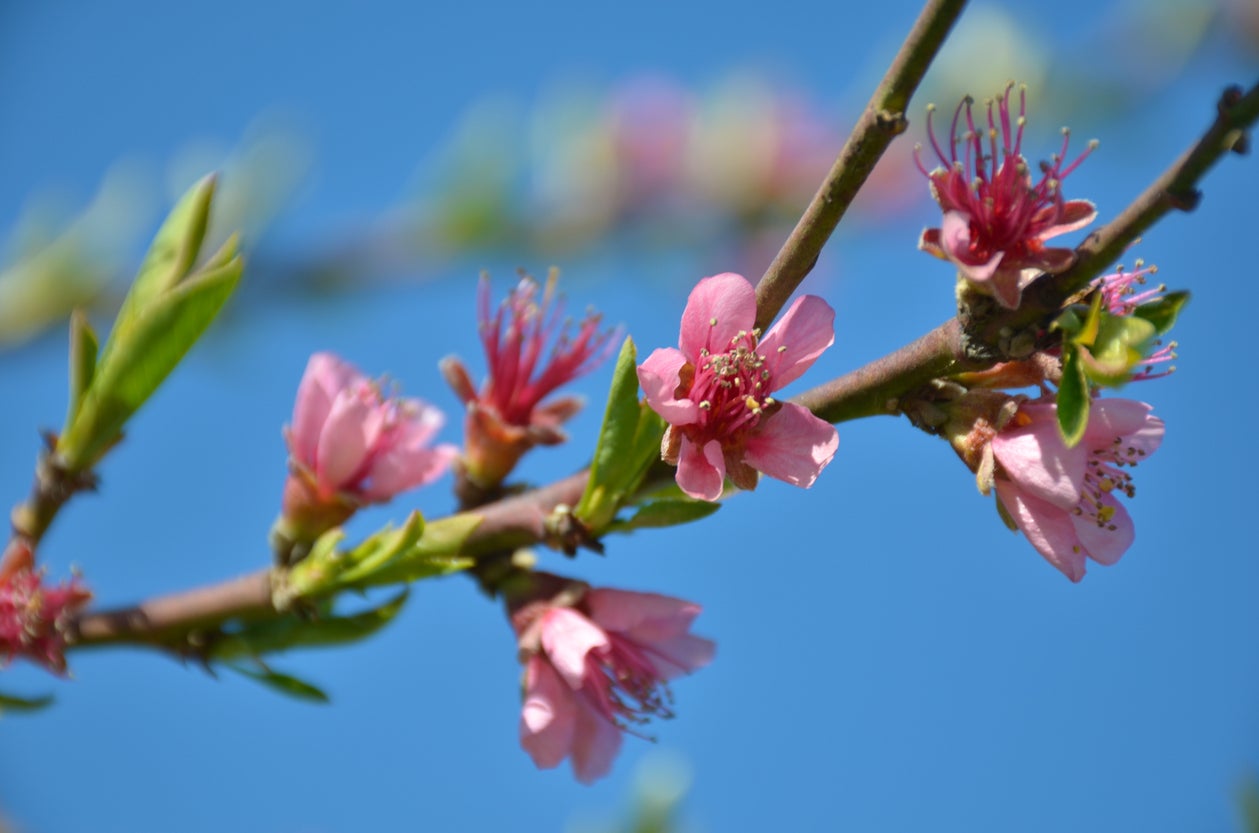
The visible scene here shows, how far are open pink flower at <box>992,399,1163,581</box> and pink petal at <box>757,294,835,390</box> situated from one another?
195mm

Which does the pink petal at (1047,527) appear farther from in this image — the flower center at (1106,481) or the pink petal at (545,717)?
the pink petal at (545,717)

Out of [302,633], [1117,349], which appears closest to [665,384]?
[1117,349]

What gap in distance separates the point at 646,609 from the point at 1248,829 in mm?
819

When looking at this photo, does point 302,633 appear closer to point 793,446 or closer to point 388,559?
point 388,559

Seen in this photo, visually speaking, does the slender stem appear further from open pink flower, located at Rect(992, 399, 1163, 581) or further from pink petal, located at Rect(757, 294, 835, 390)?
open pink flower, located at Rect(992, 399, 1163, 581)

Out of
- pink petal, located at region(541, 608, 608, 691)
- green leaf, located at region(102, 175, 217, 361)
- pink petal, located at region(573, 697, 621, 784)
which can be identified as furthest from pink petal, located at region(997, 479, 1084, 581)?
green leaf, located at region(102, 175, 217, 361)

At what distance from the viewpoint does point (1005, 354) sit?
1.07 m

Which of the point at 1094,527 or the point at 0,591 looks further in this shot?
the point at 0,591

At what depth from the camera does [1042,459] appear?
1067 mm

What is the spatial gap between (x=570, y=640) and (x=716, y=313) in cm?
41

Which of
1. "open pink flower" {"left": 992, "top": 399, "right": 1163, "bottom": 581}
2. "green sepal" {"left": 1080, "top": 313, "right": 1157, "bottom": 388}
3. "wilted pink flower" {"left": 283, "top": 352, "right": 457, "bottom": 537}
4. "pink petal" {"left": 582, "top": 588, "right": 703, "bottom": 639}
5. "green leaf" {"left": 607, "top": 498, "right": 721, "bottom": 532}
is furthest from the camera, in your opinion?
"wilted pink flower" {"left": 283, "top": 352, "right": 457, "bottom": 537}

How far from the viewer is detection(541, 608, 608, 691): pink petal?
1.27 m

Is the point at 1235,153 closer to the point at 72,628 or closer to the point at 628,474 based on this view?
the point at 628,474

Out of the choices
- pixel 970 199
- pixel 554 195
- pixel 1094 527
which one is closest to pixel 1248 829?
pixel 1094 527
